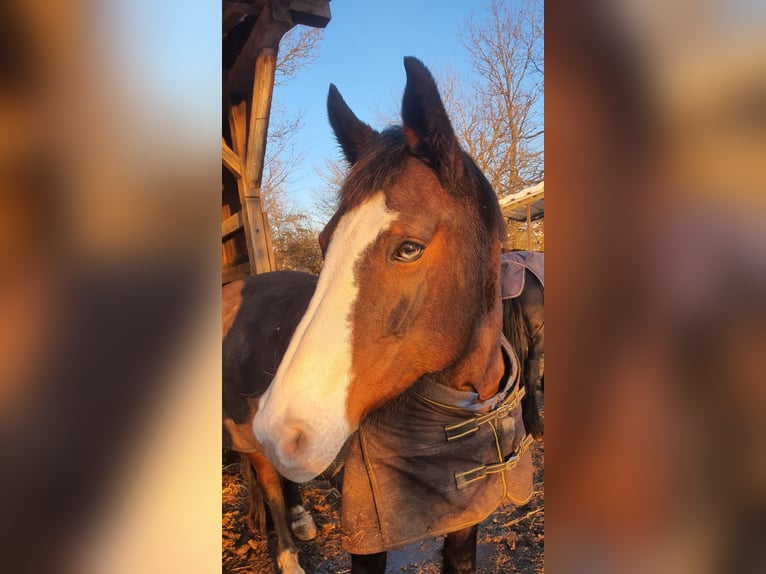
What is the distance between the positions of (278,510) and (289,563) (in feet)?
0.41

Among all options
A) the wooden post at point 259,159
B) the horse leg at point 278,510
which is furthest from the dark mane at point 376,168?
the horse leg at point 278,510

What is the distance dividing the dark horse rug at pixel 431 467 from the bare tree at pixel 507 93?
1.36ft

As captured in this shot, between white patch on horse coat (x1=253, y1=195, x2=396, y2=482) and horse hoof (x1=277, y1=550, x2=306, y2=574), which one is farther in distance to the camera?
horse hoof (x1=277, y1=550, x2=306, y2=574)

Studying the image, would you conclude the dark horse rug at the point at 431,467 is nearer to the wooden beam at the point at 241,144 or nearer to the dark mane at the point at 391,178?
the dark mane at the point at 391,178

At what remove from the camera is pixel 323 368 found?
745 millimetres

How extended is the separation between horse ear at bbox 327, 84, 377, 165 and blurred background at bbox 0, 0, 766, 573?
0.24m

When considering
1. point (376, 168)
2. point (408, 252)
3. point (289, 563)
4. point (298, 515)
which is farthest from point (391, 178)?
point (289, 563)

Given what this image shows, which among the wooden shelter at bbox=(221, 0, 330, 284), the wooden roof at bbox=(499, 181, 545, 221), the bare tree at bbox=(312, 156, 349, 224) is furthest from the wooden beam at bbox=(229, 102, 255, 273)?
the wooden roof at bbox=(499, 181, 545, 221)

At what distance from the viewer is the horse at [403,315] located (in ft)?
2.48

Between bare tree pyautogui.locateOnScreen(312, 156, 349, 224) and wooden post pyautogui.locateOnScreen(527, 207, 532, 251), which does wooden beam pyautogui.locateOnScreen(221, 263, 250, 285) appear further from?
wooden post pyautogui.locateOnScreen(527, 207, 532, 251)

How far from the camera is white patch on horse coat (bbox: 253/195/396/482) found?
0.74 metres
